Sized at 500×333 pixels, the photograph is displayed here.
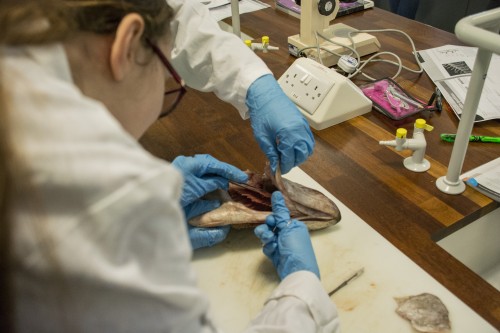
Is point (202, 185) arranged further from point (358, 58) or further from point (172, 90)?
point (358, 58)

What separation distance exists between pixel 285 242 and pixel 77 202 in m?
0.61

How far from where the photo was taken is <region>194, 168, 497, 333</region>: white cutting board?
88 centimetres

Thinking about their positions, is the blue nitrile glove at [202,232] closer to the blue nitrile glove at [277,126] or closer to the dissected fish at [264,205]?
the dissected fish at [264,205]

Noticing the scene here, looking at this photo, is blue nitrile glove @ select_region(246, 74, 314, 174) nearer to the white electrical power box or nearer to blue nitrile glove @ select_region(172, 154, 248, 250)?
blue nitrile glove @ select_region(172, 154, 248, 250)

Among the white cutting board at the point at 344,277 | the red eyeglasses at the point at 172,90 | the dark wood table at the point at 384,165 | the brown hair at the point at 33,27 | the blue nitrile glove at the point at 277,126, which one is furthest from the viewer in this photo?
the blue nitrile glove at the point at 277,126

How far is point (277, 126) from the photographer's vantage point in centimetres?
113

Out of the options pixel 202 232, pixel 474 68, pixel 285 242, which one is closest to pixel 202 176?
pixel 202 232

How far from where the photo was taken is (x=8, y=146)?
14.2 inches

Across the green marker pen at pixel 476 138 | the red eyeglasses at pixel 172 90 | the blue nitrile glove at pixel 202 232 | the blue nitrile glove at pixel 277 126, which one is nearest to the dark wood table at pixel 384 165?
the green marker pen at pixel 476 138

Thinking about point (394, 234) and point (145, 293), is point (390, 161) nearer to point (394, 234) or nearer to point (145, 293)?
point (394, 234)

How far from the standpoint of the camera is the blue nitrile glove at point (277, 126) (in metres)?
1.11

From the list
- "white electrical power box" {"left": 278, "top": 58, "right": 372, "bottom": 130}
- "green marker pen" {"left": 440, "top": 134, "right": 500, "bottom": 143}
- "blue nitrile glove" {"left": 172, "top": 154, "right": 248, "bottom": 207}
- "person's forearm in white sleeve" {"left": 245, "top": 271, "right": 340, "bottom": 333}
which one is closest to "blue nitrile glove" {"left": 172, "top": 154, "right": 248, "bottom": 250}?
"blue nitrile glove" {"left": 172, "top": 154, "right": 248, "bottom": 207}

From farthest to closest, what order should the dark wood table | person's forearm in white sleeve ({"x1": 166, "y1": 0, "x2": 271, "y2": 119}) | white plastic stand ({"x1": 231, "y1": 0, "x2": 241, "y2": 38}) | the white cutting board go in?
white plastic stand ({"x1": 231, "y1": 0, "x2": 241, "y2": 38}) → person's forearm in white sleeve ({"x1": 166, "y1": 0, "x2": 271, "y2": 119}) → the dark wood table → the white cutting board

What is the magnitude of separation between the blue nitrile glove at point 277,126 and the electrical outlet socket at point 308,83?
246 millimetres
